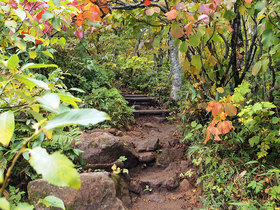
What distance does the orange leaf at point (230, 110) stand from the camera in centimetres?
204

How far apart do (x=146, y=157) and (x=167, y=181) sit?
0.60 meters

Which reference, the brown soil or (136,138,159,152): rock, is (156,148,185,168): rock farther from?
(136,138,159,152): rock

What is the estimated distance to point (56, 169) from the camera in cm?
33

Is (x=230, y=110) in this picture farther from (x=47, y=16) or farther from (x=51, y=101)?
(x=51, y=101)

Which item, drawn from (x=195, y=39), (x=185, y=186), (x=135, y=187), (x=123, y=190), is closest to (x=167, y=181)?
(x=185, y=186)

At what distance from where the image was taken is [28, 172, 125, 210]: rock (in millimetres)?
1976

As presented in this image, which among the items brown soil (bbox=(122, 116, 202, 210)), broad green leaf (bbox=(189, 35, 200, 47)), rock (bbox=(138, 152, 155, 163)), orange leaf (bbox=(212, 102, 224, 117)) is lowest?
brown soil (bbox=(122, 116, 202, 210))

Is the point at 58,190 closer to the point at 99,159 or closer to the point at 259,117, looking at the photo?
the point at 99,159

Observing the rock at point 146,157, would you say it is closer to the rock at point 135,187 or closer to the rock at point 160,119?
the rock at point 135,187

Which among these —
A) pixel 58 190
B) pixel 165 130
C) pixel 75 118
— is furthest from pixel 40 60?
pixel 75 118

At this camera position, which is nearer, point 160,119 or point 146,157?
point 146,157

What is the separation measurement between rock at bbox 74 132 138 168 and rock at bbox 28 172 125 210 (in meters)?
0.63

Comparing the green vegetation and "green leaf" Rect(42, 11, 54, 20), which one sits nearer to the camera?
"green leaf" Rect(42, 11, 54, 20)

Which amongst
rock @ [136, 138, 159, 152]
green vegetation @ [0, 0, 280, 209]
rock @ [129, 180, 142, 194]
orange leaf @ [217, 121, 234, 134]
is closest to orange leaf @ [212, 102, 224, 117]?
green vegetation @ [0, 0, 280, 209]
